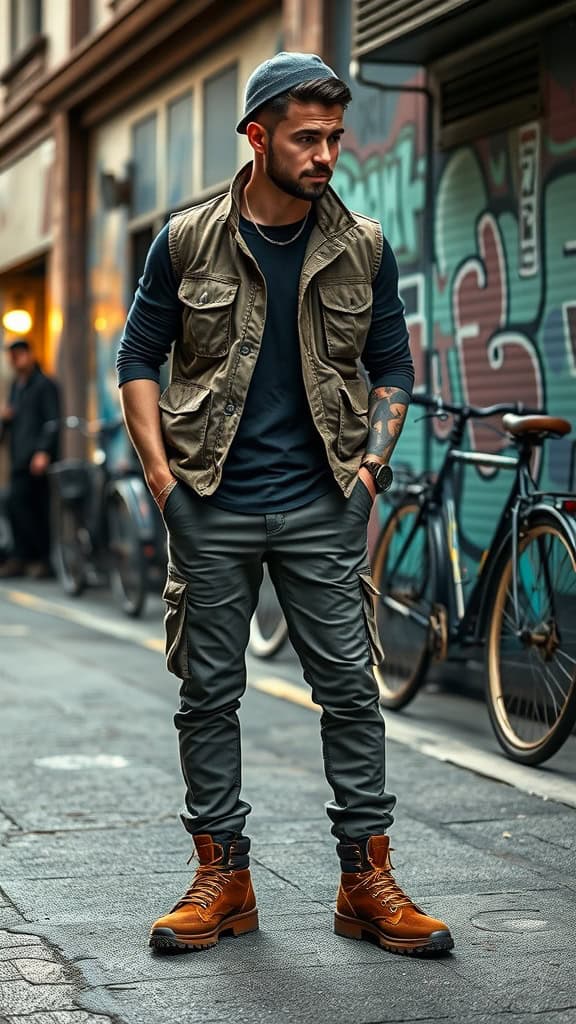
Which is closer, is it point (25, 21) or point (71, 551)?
point (71, 551)

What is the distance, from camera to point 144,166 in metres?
14.6

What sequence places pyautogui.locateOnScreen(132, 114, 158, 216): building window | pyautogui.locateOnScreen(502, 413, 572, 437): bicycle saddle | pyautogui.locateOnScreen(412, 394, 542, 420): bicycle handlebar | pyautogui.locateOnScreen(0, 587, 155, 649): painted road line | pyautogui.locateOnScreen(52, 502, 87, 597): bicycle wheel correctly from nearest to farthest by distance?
pyautogui.locateOnScreen(502, 413, 572, 437): bicycle saddle < pyautogui.locateOnScreen(412, 394, 542, 420): bicycle handlebar < pyautogui.locateOnScreen(0, 587, 155, 649): painted road line < pyautogui.locateOnScreen(52, 502, 87, 597): bicycle wheel < pyautogui.locateOnScreen(132, 114, 158, 216): building window

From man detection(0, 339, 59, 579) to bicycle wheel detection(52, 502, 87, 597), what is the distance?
1.64 metres

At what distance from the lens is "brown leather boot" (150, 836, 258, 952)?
3953mm

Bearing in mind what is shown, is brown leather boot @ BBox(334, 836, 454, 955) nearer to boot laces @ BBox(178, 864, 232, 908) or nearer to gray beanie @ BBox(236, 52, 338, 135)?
boot laces @ BBox(178, 864, 232, 908)

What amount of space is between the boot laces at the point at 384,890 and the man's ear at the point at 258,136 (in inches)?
66.6

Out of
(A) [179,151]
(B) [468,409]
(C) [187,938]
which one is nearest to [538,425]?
(B) [468,409]

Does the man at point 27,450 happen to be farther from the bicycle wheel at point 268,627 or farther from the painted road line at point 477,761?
the painted road line at point 477,761

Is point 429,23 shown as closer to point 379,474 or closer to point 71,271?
point 379,474

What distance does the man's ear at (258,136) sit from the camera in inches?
154

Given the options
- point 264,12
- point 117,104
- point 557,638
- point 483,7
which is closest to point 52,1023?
point 557,638

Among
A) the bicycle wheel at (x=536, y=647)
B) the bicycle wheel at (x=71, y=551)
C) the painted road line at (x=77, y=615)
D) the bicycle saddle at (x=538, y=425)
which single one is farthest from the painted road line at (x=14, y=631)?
the bicycle saddle at (x=538, y=425)

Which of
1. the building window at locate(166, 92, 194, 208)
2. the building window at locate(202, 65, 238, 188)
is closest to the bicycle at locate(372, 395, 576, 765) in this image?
the building window at locate(202, 65, 238, 188)

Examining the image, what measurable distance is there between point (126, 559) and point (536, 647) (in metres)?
6.03
